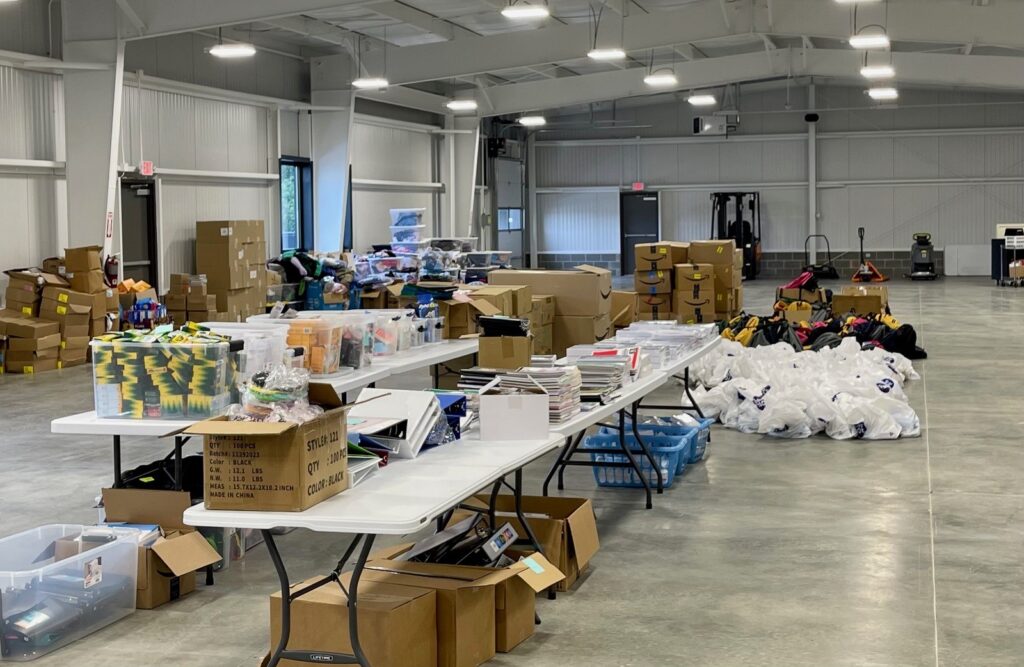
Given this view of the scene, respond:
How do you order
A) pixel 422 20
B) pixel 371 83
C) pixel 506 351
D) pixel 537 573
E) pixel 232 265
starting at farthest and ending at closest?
pixel 422 20
pixel 371 83
pixel 232 265
pixel 506 351
pixel 537 573

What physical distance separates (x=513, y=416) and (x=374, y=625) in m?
0.99

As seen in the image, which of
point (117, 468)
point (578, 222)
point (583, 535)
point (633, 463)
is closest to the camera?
point (583, 535)

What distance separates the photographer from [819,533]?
5227 millimetres

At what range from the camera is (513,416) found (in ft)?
13.4

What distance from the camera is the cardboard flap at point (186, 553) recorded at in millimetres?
4223

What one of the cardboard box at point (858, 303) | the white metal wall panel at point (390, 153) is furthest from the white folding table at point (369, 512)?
the white metal wall panel at point (390, 153)

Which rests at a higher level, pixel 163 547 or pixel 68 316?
pixel 68 316

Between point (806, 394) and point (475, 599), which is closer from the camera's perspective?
point (475, 599)

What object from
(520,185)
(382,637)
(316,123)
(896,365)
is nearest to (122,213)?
(316,123)

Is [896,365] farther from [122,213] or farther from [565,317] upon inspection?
[122,213]

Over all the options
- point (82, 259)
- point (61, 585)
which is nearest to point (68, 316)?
point (82, 259)

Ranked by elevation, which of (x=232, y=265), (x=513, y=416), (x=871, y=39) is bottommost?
(x=513, y=416)

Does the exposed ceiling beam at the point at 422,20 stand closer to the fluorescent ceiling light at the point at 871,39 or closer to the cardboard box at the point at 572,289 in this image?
the fluorescent ceiling light at the point at 871,39

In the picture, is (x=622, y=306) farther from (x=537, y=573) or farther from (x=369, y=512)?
(x=369, y=512)
